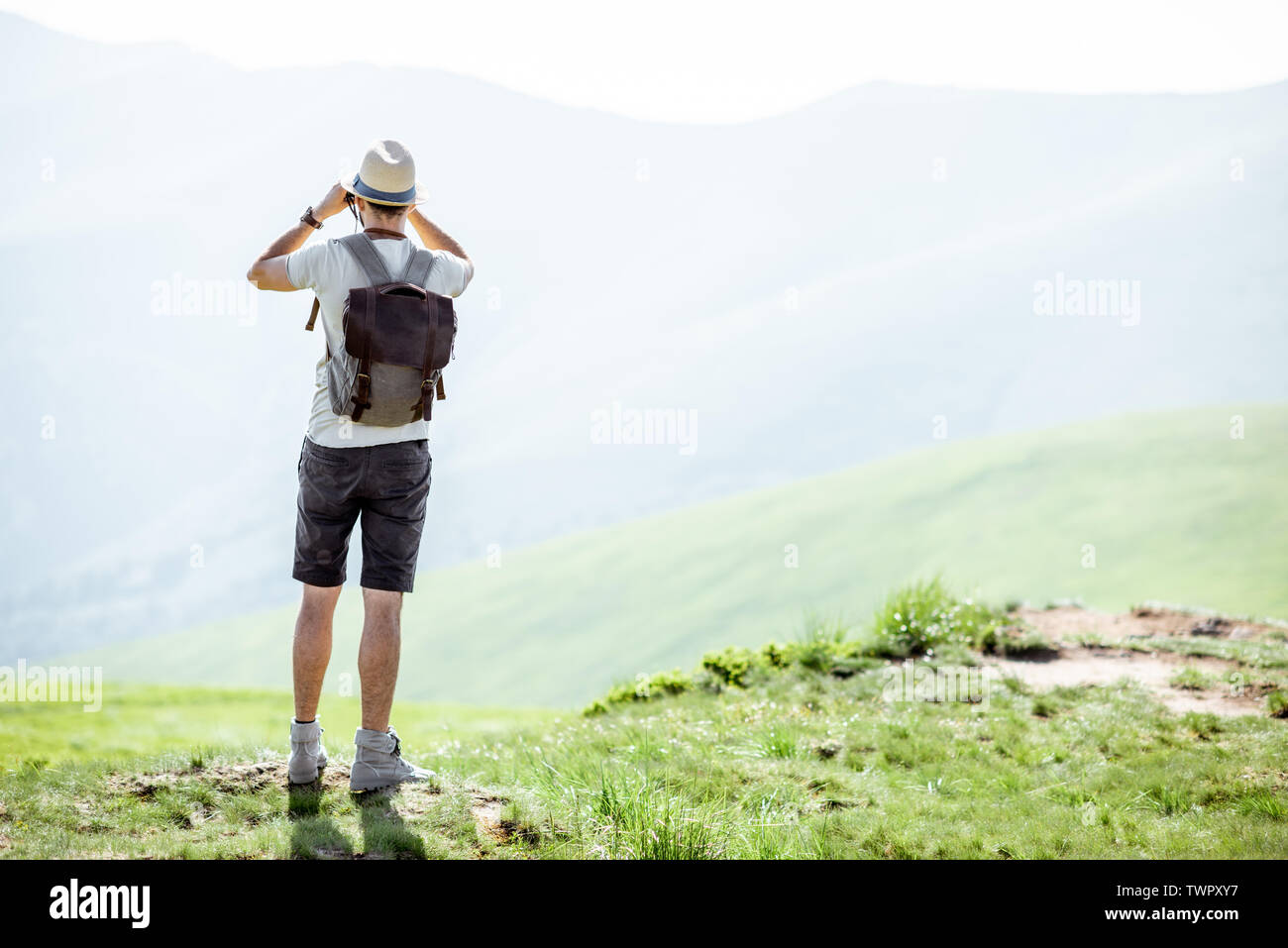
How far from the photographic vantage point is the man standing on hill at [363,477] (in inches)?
141

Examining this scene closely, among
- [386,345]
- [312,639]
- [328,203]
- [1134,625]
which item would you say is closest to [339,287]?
[386,345]

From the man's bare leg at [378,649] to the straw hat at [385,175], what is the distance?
1469 mm

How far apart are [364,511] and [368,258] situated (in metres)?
0.95

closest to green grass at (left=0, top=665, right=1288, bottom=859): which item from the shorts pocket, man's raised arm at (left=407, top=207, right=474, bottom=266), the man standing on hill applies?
the man standing on hill

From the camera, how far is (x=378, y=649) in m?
3.66

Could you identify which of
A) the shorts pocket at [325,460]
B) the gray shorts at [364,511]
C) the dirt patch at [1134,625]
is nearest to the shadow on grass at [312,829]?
the gray shorts at [364,511]

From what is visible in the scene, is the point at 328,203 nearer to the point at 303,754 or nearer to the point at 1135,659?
the point at 303,754

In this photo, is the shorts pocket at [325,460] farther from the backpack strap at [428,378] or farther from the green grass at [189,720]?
the green grass at [189,720]

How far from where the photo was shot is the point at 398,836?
3.32 meters

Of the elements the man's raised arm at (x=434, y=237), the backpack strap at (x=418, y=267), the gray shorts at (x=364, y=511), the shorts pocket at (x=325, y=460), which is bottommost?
the gray shorts at (x=364, y=511)

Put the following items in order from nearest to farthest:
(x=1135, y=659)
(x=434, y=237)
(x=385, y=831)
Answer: (x=385, y=831)
(x=434, y=237)
(x=1135, y=659)
